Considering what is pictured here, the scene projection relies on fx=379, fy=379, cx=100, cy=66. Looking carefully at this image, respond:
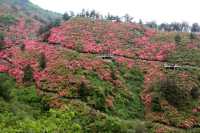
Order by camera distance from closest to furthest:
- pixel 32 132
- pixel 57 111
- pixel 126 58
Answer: pixel 32 132 < pixel 57 111 < pixel 126 58

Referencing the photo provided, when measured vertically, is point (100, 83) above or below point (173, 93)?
above

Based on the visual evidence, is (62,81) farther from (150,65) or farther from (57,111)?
(150,65)

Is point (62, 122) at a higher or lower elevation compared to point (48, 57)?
lower

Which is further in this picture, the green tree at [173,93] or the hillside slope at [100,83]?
the green tree at [173,93]

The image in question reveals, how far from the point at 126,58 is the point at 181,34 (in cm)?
2802

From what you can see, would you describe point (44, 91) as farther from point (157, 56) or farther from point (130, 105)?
point (157, 56)

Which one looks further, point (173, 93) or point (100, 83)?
point (100, 83)

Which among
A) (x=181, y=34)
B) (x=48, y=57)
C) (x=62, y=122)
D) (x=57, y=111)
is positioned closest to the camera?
(x=62, y=122)

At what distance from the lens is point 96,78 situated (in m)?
71.4

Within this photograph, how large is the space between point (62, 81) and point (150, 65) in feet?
80.6

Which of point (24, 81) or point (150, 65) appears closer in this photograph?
point (24, 81)

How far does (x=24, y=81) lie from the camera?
219 feet

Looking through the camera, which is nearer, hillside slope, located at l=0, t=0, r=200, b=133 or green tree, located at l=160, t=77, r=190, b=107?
hillside slope, located at l=0, t=0, r=200, b=133

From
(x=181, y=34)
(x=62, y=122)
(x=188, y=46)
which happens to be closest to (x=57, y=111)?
(x=62, y=122)
